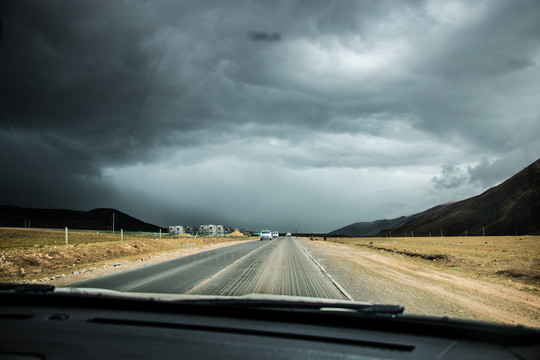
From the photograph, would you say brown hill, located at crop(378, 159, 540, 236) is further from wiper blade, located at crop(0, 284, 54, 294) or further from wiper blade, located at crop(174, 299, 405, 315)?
wiper blade, located at crop(0, 284, 54, 294)

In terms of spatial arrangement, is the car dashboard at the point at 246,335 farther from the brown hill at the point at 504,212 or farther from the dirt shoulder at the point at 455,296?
the brown hill at the point at 504,212

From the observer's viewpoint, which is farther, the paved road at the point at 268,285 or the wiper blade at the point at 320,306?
the paved road at the point at 268,285

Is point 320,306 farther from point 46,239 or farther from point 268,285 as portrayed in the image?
point 46,239

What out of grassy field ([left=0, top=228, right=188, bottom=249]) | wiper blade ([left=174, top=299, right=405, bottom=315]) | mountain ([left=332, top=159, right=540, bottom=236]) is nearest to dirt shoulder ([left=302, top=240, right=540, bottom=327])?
wiper blade ([left=174, top=299, right=405, bottom=315])

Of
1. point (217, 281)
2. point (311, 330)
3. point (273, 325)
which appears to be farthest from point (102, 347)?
point (217, 281)

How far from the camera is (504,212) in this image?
133000 millimetres

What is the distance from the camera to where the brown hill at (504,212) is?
385ft

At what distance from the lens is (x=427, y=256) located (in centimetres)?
2528

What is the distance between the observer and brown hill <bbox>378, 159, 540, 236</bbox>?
117 meters

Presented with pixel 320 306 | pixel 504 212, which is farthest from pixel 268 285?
pixel 504 212

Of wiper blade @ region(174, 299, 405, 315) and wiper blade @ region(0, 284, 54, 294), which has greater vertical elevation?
wiper blade @ region(0, 284, 54, 294)

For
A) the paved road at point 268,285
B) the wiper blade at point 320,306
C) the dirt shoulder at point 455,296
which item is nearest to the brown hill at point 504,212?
the dirt shoulder at point 455,296

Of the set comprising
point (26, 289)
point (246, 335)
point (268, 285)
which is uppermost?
point (26, 289)

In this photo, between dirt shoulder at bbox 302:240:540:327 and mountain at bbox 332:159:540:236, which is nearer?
dirt shoulder at bbox 302:240:540:327
